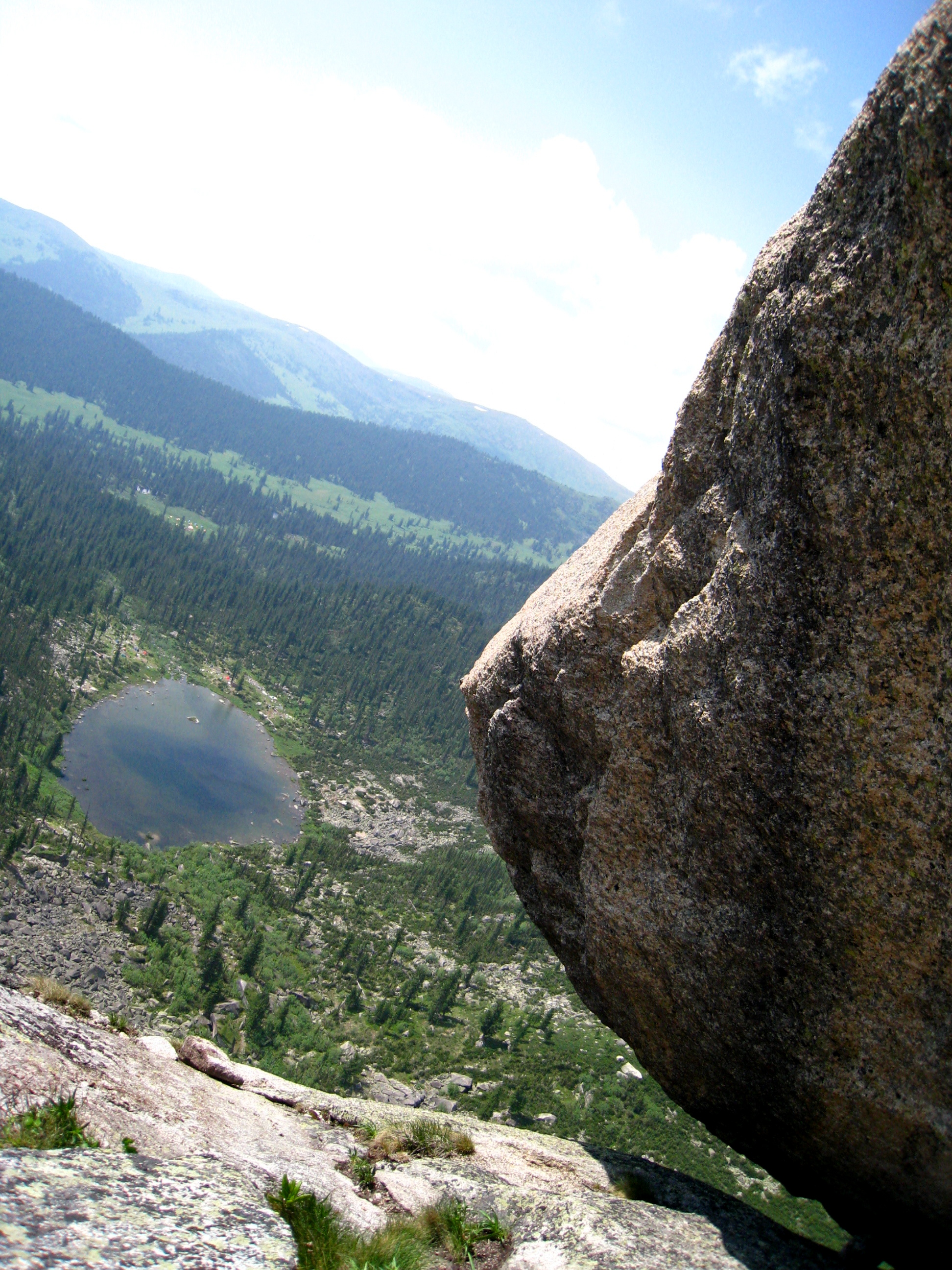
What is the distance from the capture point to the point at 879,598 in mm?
7242

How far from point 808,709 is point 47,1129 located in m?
8.73

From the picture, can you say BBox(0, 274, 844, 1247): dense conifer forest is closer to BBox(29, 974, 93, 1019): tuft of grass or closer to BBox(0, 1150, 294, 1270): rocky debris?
BBox(29, 974, 93, 1019): tuft of grass

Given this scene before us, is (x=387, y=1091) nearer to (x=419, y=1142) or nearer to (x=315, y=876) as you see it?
(x=419, y=1142)

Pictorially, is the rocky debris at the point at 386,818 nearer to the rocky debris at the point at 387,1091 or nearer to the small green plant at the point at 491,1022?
the small green plant at the point at 491,1022

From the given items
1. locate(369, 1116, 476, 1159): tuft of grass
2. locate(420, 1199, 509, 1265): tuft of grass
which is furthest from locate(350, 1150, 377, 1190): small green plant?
locate(420, 1199, 509, 1265): tuft of grass

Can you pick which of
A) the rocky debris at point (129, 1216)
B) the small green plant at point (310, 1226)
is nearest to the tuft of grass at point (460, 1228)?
the small green plant at point (310, 1226)

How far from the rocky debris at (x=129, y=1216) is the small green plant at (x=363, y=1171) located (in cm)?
265

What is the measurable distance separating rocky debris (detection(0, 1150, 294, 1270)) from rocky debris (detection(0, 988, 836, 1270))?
2 centimetres

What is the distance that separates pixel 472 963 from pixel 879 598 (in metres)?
55.4

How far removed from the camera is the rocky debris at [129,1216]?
204 inches

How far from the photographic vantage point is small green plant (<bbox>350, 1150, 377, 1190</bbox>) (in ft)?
30.1

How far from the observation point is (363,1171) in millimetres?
9391

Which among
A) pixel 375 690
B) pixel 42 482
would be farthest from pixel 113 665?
pixel 42 482

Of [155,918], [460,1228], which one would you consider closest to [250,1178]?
[460,1228]
